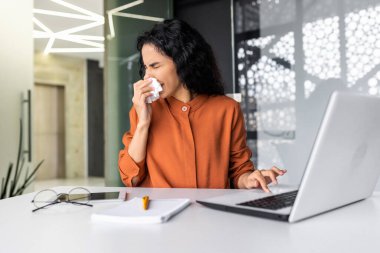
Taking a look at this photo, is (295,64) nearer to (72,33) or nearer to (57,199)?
(57,199)

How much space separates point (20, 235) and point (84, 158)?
8901 millimetres

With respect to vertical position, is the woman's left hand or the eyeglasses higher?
the woman's left hand

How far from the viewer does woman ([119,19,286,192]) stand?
4.81ft

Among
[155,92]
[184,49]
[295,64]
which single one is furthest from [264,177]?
[295,64]

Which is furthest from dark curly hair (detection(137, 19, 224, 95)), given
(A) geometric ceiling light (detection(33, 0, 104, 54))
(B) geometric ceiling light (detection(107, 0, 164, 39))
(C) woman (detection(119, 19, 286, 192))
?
(A) geometric ceiling light (detection(33, 0, 104, 54))

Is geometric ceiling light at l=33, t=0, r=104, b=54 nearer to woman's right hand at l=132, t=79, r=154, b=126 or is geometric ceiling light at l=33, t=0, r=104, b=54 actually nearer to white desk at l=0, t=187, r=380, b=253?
woman's right hand at l=132, t=79, r=154, b=126

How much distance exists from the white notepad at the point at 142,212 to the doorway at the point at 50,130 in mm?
8214

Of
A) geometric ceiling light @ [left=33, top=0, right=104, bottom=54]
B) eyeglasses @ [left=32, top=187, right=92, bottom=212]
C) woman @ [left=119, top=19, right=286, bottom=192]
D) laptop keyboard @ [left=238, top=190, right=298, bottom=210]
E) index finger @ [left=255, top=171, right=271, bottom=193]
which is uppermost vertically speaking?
geometric ceiling light @ [left=33, top=0, right=104, bottom=54]

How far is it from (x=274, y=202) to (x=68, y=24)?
637cm

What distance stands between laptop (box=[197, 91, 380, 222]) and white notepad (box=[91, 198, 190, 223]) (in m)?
0.09

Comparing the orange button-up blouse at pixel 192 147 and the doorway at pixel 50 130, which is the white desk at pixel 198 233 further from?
the doorway at pixel 50 130

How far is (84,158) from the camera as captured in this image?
368 inches

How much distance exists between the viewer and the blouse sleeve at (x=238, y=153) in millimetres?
1571

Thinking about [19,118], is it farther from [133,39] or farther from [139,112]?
[139,112]
